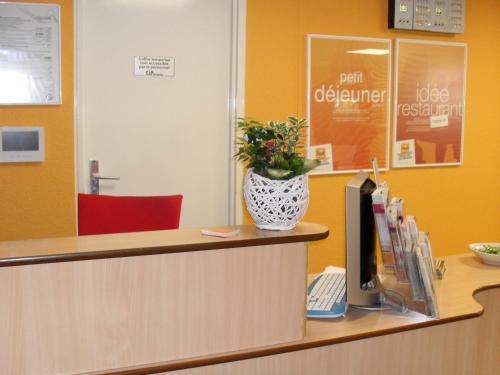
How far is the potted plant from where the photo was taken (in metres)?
1.79

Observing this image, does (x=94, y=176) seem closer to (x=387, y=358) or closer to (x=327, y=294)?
(x=327, y=294)

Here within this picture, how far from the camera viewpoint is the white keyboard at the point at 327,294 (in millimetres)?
2033

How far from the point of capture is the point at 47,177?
3492mm

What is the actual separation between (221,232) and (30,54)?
7.01ft

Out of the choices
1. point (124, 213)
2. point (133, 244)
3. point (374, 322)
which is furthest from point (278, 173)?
point (124, 213)

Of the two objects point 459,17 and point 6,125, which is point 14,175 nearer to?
point 6,125

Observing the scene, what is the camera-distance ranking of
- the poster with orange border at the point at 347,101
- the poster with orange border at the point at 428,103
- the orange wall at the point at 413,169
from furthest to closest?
the poster with orange border at the point at 428,103 < the poster with orange border at the point at 347,101 < the orange wall at the point at 413,169

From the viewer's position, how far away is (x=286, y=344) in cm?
179

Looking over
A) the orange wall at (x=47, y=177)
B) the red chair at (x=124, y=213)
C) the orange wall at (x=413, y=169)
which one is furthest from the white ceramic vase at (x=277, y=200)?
the orange wall at (x=413, y=169)

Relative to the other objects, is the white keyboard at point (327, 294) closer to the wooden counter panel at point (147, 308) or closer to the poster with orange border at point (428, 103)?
the wooden counter panel at point (147, 308)

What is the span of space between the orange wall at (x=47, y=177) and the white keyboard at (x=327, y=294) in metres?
1.72

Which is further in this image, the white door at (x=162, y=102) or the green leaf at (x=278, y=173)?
the white door at (x=162, y=102)

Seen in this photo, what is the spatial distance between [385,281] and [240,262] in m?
0.80

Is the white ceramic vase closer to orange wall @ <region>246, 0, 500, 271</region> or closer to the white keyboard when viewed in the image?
the white keyboard
